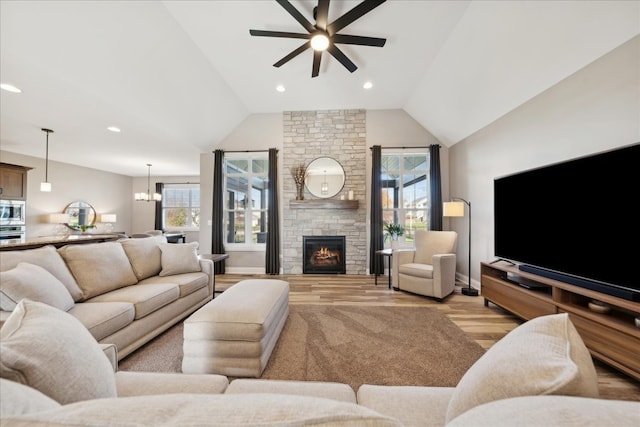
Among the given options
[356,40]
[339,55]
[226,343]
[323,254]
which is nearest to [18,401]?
[226,343]

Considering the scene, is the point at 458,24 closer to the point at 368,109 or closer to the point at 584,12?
the point at 584,12

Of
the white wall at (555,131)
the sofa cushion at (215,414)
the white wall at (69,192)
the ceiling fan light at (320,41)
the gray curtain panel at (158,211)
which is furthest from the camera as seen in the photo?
the gray curtain panel at (158,211)

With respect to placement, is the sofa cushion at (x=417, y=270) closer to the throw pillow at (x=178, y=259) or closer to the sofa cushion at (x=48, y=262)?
the throw pillow at (x=178, y=259)

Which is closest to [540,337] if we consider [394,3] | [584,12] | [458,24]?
[584,12]

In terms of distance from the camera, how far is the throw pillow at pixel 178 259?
2877 mm

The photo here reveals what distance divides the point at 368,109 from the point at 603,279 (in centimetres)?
420

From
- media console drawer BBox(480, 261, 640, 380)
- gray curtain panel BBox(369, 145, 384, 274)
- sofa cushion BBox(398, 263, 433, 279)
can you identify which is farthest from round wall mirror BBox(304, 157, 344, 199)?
media console drawer BBox(480, 261, 640, 380)

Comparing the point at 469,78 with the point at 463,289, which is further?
the point at 463,289

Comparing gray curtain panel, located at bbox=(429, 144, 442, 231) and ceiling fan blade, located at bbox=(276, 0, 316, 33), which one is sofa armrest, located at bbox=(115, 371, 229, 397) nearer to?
ceiling fan blade, located at bbox=(276, 0, 316, 33)

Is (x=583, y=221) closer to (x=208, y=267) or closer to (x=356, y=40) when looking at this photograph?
(x=356, y=40)

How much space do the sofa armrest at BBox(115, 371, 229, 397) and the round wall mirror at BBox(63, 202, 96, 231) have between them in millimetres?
7686

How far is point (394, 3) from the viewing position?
99.3 inches

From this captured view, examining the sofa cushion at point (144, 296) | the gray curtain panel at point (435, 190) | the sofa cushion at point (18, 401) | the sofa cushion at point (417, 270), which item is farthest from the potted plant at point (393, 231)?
the sofa cushion at point (18, 401)

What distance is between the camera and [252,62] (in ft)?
11.3
